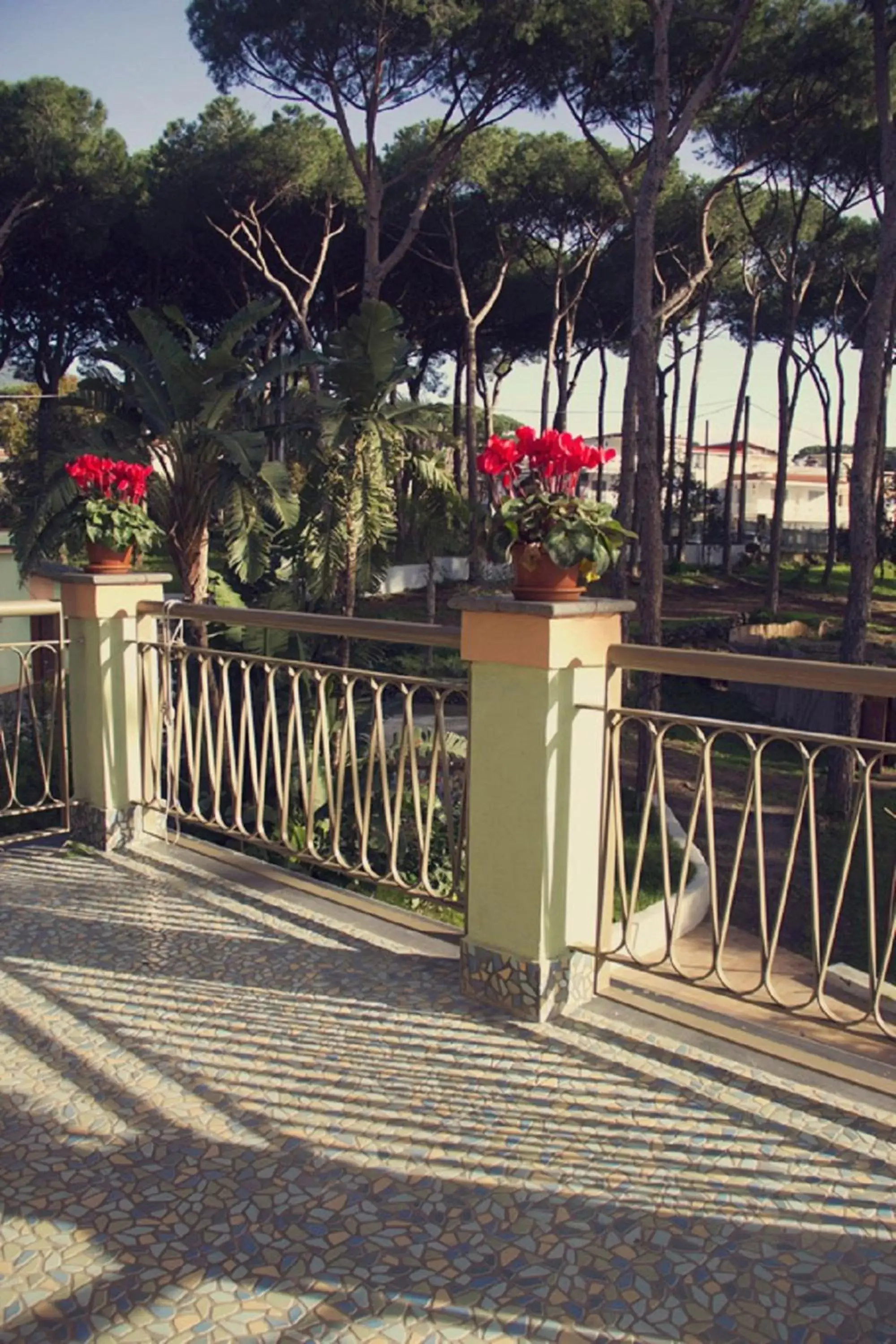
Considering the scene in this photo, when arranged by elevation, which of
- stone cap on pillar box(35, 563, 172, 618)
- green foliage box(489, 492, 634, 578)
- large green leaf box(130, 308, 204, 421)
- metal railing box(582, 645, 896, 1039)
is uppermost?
large green leaf box(130, 308, 204, 421)

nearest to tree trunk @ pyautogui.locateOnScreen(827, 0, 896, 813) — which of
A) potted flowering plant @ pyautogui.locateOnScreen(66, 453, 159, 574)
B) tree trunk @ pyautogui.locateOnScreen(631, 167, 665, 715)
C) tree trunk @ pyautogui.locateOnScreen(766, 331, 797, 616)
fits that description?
tree trunk @ pyautogui.locateOnScreen(631, 167, 665, 715)

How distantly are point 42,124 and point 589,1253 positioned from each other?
882 inches

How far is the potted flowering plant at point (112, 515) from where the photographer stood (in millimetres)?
4586

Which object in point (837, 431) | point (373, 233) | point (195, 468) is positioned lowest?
point (195, 468)

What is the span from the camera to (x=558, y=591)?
3.03m

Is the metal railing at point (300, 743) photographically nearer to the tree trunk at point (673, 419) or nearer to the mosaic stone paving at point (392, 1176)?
the mosaic stone paving at point (392, 1176)

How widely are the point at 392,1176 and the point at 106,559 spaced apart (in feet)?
9.95

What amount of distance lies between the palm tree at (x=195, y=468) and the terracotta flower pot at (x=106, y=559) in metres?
4.37

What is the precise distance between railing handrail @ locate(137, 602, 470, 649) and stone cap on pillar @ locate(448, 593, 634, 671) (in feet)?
0.36

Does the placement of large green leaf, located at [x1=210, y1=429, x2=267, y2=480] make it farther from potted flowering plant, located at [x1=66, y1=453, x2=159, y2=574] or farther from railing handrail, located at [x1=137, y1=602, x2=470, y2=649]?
railing handrail, located at [x1=137, y1=602, x2=470, y2=649]

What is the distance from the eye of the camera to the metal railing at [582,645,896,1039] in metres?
2.75

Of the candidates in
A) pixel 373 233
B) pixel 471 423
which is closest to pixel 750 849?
pixel 373 233

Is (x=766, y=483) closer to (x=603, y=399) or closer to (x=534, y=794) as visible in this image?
(x=603, y=399)

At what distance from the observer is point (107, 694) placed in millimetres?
4633
